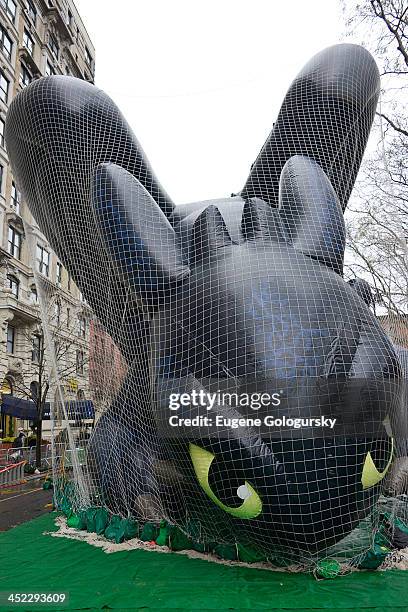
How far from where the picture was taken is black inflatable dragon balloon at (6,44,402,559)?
4.29 m

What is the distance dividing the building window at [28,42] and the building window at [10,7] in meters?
1.60

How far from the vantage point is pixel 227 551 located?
511 centimetres

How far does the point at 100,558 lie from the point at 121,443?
3.80ft

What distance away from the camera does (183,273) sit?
16.9ft

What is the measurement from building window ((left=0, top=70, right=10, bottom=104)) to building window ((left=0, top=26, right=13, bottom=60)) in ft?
4.28

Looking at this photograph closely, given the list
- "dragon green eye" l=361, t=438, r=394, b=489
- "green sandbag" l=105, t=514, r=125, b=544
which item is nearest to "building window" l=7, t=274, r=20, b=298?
"green sandbag" l=105, t=514, r=125, b=544

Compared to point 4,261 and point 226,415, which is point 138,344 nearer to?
point 226,415

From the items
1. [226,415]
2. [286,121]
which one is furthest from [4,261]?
[226,415]

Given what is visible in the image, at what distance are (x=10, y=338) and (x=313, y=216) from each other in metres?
24.3

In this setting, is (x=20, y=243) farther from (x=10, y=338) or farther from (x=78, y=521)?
(x=78, y=521)

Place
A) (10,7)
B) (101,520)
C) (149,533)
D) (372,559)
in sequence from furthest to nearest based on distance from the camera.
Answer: (10,7), (101,520), (149,533), (372,559)

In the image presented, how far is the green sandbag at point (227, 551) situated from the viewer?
5070 millimetres

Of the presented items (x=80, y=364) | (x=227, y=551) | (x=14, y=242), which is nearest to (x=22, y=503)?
(x=80, y=364)

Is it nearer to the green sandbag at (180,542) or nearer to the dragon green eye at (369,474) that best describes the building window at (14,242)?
the green sandbag at (180,542)
